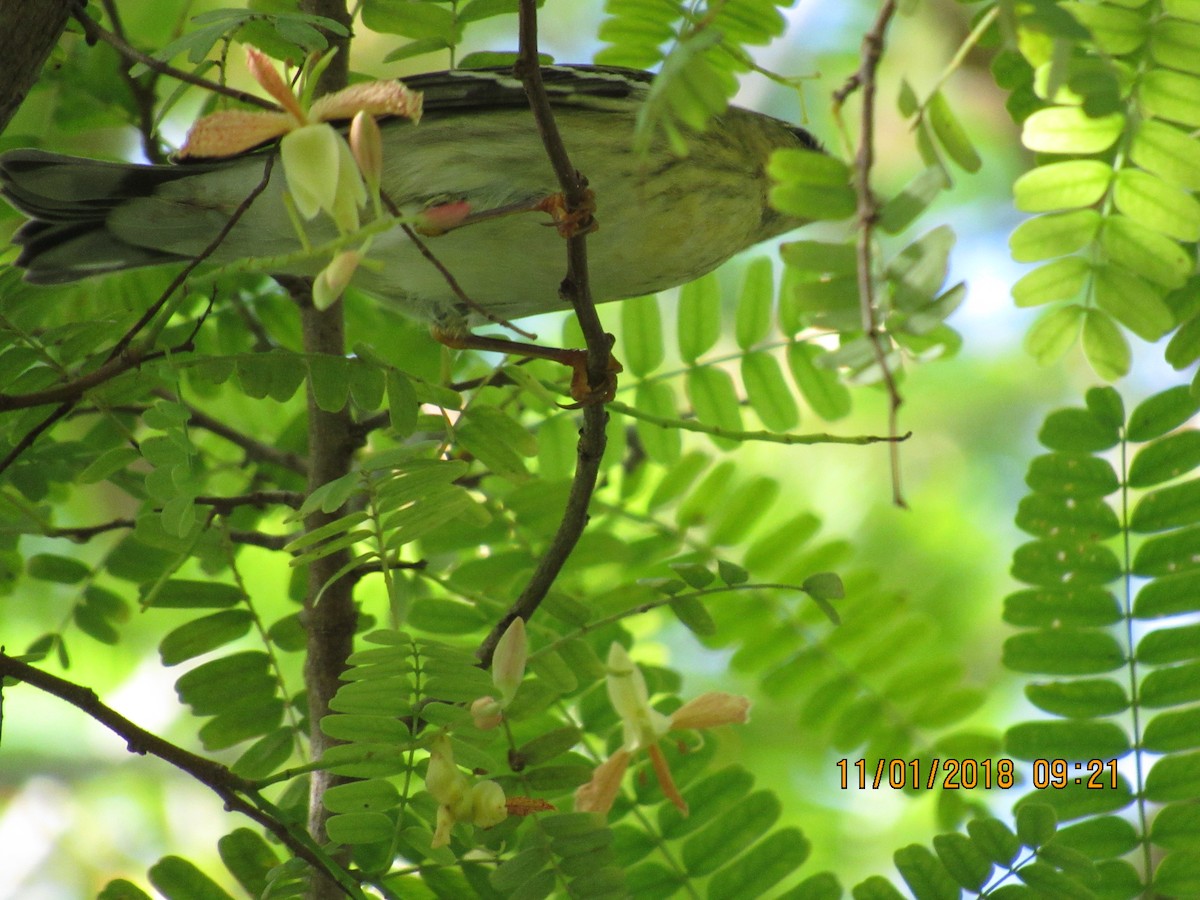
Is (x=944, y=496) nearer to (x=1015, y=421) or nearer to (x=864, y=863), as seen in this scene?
(x=1015, y=421)

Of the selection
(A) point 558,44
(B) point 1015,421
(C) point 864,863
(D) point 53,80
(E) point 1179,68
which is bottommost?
(C) point 864,863

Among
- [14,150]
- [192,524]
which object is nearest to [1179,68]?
[192,524]

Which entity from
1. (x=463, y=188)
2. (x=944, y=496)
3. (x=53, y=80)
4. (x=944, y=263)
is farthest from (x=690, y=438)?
(x=944, y=263)

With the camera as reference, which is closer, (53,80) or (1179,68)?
(1179,68)

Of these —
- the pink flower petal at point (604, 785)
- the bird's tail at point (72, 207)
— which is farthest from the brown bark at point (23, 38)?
the pink flower petal at point (604, 785)

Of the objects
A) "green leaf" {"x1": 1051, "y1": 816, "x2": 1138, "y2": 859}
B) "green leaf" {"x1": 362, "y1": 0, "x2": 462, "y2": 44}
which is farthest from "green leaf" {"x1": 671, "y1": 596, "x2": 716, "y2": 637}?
"green leaf" {"x1": 362, "y1": 0, "x2": 462, "y2": 44}

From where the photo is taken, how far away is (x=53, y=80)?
2.72 metres

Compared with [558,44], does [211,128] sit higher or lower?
lower

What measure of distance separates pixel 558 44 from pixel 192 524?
17.4ft

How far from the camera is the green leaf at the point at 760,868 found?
6.97ft

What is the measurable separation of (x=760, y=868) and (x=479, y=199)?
1537 mm

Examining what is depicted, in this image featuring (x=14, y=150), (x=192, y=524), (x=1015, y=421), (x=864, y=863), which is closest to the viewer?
(x=192, y=524)

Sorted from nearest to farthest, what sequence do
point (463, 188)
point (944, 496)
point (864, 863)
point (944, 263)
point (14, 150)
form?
point (944, 263) → point (14, 150) → point (463, 188) → point (864, 863) → point (944, 496)

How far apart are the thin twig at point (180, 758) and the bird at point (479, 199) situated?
109 centimetres
